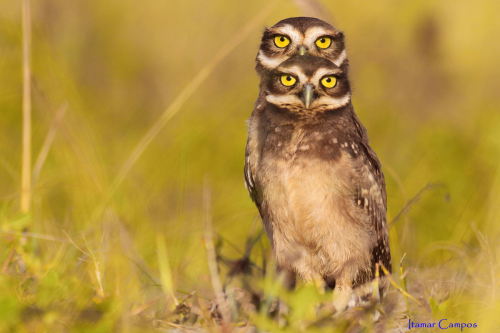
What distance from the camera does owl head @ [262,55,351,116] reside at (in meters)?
4.60

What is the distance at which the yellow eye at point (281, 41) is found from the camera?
514 cm

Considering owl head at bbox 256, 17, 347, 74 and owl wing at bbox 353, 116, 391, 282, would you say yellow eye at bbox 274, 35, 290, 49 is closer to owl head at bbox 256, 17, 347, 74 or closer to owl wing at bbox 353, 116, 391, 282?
owl head at bbox 256, 17, 347, 74

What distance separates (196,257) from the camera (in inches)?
189

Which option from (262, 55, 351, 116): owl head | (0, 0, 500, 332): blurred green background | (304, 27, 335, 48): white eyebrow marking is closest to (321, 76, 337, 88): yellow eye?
(262, 55, 351, 116): owl head

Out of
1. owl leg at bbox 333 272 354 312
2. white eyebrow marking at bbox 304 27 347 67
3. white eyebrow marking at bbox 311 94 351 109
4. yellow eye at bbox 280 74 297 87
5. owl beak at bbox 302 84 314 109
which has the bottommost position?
owl leg at bbox 333 272 354 312

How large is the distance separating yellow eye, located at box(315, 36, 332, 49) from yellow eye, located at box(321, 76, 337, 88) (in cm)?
45

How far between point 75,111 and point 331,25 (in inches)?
81.4

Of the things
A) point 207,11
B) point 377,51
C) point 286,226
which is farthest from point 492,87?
point 286,226

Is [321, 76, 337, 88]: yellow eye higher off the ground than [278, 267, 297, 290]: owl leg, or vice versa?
[321, 76, 337, 88]: yellow eye

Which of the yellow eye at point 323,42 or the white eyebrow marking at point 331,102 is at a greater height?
the yellow eye at point 323,42

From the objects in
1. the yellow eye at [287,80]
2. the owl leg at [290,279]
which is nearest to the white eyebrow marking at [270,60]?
the yellow eye at [287,80]

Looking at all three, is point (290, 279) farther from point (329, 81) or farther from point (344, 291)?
point (329, 81)

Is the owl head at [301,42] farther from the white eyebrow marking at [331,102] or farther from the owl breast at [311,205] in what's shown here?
the owl breast at [311,205]

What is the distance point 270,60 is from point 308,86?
2.23 feet
